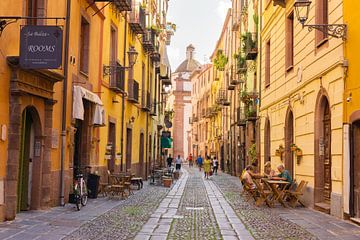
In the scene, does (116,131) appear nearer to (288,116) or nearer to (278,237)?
(288,116)

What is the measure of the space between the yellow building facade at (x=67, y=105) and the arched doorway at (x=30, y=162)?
23 mm

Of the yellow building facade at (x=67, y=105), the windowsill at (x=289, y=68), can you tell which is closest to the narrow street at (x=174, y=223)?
the yellow building facade at (x=67, y=105)

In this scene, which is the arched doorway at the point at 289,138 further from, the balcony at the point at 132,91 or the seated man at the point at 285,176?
the balcony at the point at 132,91

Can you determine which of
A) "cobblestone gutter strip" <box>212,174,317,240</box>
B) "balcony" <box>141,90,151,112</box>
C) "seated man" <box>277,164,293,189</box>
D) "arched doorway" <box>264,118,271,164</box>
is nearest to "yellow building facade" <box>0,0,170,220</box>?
"balcony" <box>141,90,151,112</box>

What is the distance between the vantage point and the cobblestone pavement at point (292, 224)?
10.0 metres

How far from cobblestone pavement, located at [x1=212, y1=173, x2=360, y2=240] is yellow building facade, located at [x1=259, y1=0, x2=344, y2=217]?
1.78 feet

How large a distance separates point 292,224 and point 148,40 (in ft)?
65.1

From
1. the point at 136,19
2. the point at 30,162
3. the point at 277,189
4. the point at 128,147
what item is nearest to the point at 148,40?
the point at 136,19

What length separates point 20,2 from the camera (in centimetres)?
1100

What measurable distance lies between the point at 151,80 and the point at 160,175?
908 centimetres

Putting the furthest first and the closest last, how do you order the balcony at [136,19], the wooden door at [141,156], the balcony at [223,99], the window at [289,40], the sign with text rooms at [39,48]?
the balcony at [223,99] < the wooden door at [141,156] < the balcony at [136,19] < the window at [289,40] < the sign with text rooms at [39,48]

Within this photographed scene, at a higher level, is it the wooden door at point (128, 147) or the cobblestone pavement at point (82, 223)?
the wooden door at point (128, 147)

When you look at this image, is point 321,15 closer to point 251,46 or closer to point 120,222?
point 120,222

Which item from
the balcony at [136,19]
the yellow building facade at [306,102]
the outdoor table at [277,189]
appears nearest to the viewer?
the yellow building facade at [306,102]
